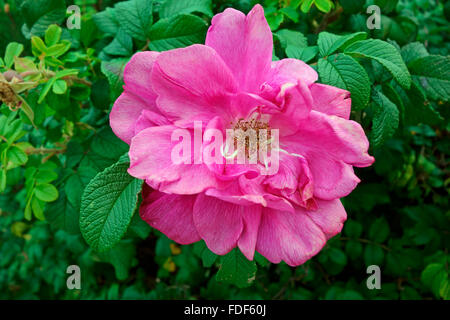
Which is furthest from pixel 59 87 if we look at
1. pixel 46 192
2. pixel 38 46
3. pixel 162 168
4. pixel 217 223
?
pixel 217 223

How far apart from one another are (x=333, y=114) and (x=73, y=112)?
90 centimetres

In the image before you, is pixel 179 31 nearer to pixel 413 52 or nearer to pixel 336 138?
pixel 336 138

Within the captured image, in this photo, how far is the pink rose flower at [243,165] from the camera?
74 centimetres

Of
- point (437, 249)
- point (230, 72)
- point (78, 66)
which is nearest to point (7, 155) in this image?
point (78, 66)

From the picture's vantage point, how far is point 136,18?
1103 millimetres

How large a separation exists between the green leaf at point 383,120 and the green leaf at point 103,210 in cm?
65

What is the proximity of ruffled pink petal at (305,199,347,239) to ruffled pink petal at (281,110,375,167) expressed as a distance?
0.11 metres

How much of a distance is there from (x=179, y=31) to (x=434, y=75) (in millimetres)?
791

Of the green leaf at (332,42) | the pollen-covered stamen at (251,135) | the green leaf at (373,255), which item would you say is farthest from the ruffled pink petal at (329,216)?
the green leaf at (373,255)

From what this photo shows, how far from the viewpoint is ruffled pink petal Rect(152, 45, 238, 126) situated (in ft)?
2.44

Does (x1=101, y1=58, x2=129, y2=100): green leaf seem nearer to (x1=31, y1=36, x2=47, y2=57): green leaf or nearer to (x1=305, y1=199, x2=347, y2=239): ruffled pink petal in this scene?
(x1=31, y1=36, x2=47, y2=57): green leaf

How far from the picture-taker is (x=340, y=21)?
1.51 m

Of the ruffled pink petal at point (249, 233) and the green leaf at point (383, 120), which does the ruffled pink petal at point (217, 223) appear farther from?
the green leaf at point (383, 120)

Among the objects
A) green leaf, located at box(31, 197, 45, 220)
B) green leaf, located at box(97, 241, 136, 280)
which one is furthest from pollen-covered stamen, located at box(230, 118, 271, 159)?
green leaf, located at box(97, 241, 136, 280)
